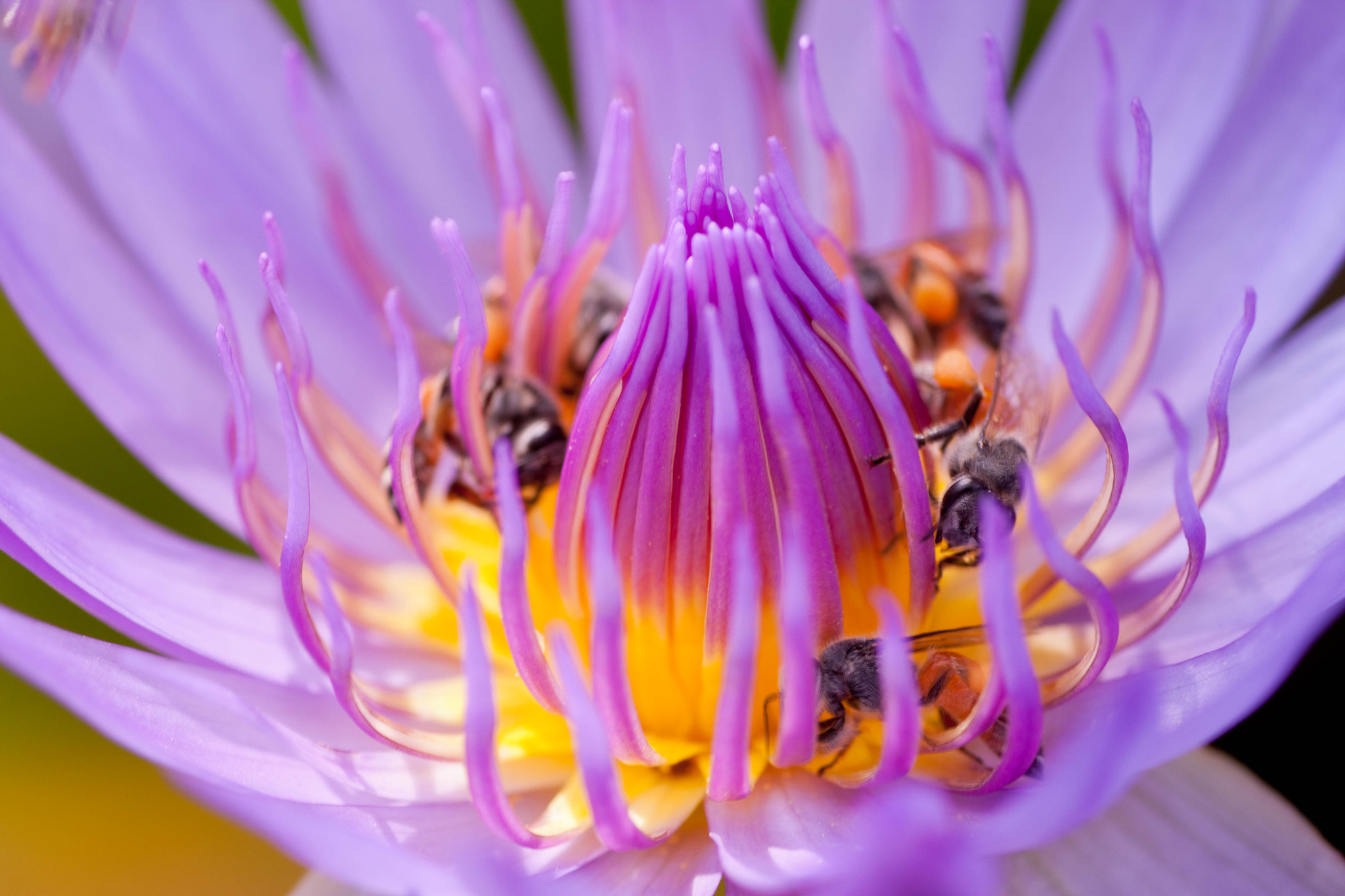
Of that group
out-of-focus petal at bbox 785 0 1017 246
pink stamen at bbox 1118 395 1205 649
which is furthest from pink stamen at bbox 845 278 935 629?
out-of-focus petal at bbox 785 0 1017 246

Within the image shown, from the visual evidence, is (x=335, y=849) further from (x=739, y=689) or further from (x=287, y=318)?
(x=287, y=318)

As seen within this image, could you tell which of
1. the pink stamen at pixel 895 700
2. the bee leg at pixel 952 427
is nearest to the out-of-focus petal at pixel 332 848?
the pink stamen at pixel 895 700

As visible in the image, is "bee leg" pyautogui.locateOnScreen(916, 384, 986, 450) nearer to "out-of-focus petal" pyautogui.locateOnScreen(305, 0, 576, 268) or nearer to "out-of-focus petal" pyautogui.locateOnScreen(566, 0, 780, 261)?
"out-of-focus petal" pyautogui.locateOnScreen(566, 0, 780, 261)

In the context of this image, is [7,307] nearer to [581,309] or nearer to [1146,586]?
[581,309]

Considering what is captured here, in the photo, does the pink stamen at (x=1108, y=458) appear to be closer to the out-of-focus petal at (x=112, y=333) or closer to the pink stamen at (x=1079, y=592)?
the pink stamen at (x=1079, y=592)

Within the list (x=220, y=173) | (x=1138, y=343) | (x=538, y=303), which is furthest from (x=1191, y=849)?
(x=220, y=173)

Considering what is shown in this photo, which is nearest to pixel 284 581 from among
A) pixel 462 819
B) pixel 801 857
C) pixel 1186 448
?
pixel 462 819

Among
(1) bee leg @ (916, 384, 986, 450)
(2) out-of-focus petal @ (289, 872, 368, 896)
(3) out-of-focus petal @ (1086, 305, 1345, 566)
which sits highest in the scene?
(1) bee leg @ (916, 384, 986, 450)
